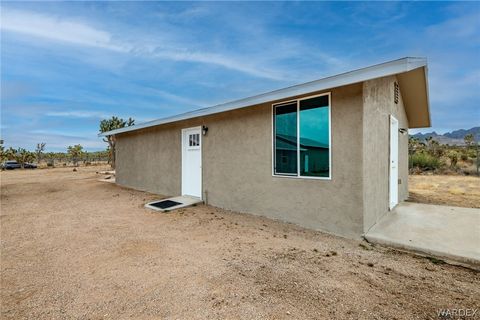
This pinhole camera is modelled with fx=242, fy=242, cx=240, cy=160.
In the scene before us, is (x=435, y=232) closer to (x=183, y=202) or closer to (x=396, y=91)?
(x=396, y=91)

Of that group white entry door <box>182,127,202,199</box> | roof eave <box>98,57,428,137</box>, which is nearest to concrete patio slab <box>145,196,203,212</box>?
white entry door <box>182,127,202,199</box>

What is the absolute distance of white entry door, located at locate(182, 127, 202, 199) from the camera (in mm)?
7359

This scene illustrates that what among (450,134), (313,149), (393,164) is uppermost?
(450,134)

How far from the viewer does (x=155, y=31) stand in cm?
1004

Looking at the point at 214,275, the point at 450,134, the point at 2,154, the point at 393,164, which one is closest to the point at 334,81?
the point at 393,164

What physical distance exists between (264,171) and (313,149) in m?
1.28

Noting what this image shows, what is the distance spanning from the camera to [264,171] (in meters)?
5.52

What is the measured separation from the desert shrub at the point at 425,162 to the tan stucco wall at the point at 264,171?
14167 millimetres

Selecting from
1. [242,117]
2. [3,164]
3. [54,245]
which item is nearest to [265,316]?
[54,245]

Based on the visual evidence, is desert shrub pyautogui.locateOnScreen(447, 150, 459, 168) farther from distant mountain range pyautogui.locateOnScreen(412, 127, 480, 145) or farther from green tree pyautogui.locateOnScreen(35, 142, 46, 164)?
green tree pyautogui.locateOnScreen(35, 142, 46, 164)

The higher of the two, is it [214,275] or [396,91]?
[396,91]

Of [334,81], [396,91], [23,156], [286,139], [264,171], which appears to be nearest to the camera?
[334,81]

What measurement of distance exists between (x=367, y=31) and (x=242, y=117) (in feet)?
24.0

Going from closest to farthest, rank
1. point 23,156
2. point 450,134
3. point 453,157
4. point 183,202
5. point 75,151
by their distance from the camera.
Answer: point 183,202
point 453,157
point 23,156
point 75,151
point 450,134
